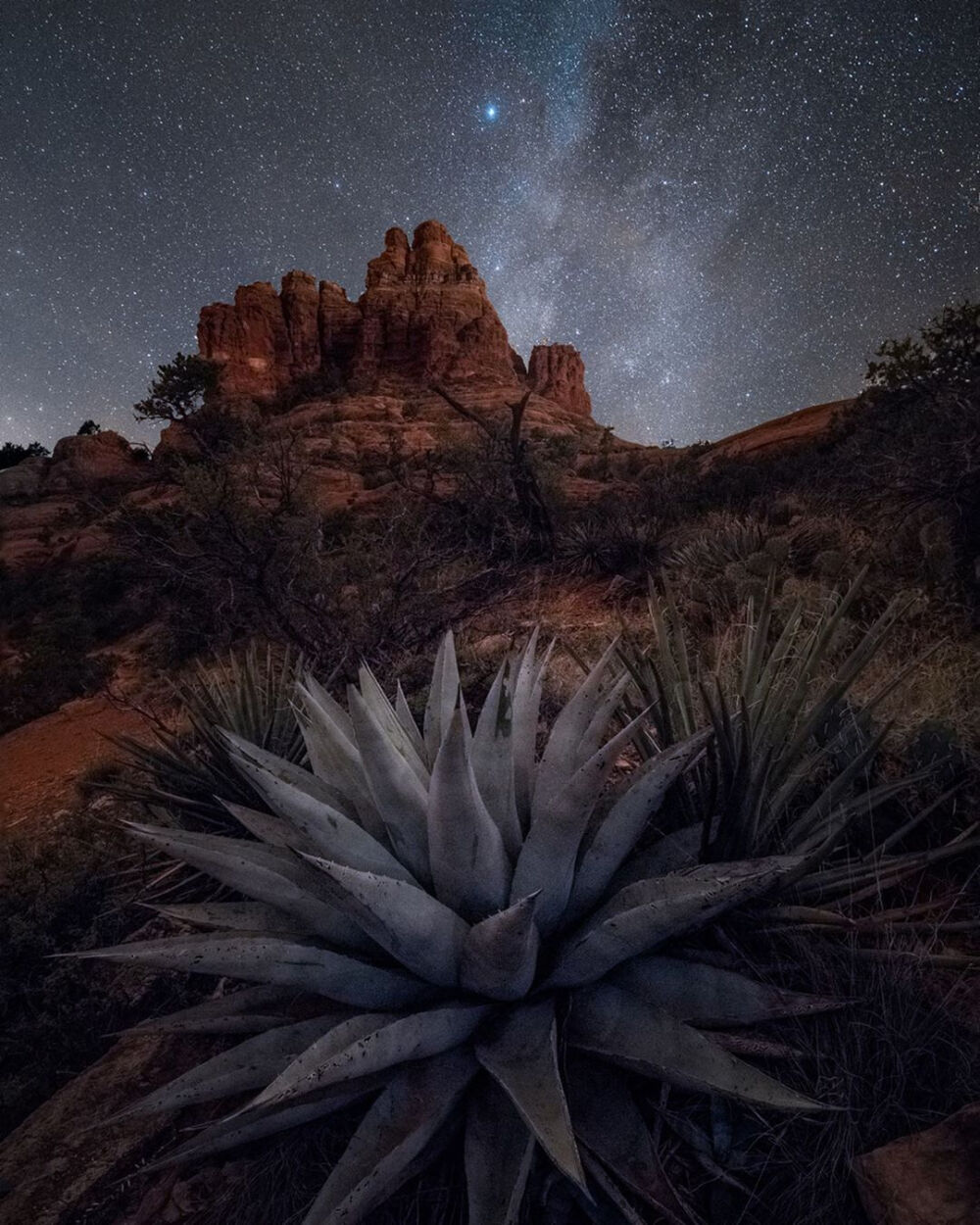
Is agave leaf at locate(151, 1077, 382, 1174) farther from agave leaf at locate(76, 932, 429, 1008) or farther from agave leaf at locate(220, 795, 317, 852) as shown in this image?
agave leaf at locate(220, 795, 317, 852)

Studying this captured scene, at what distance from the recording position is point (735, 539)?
20.0 feet

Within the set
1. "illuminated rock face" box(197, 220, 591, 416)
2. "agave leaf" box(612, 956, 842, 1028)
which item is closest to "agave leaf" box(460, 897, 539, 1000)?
"agave leaf" box(612, 956, 842, 1028)

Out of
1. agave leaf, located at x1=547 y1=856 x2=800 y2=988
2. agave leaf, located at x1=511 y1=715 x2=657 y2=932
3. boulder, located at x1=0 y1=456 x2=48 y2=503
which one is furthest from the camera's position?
boulder, located at x1=0 y1=456 x2=48 y2=503

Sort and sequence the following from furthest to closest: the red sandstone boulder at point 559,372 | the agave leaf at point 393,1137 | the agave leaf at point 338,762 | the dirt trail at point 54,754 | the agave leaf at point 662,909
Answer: the red sandstone boulder at point 559,372, the dirt trail at point 54,754, the agave leaf at point 338,762, the agave leaf at point 662,909, the agave leaf at point 393,1137

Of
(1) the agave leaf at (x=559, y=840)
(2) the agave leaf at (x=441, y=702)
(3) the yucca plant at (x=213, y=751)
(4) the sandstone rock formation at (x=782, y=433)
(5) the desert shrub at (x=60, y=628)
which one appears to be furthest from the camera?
(4) the sandstone rock formation at (x=782, y=433)

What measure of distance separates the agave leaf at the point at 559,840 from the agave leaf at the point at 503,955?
0.40 ft

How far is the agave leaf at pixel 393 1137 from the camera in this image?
0.98m

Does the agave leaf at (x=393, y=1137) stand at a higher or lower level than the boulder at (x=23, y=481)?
lower

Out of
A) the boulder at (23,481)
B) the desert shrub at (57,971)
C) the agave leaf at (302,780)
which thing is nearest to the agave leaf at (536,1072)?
the agave leaf at (302,780)

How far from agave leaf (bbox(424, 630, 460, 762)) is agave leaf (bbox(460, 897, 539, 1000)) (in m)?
0.67

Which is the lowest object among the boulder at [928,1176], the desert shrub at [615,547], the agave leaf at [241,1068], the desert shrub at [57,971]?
the desert shrub at [57,971]

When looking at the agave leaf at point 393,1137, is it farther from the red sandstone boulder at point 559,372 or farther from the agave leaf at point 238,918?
the red sandstone boulder at point 559,372

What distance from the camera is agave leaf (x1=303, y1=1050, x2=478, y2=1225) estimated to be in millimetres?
981

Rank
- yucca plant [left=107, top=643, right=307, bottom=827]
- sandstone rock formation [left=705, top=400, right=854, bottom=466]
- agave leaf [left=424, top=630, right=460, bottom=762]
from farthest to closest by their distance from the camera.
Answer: sandstone rock formation [left=705, top=400, right=854, bottom=466]
yucca plant [left=107, top=643, right=307, bottom=827]
agave leaf [left=424, top=630, right=460, bottom=762]
